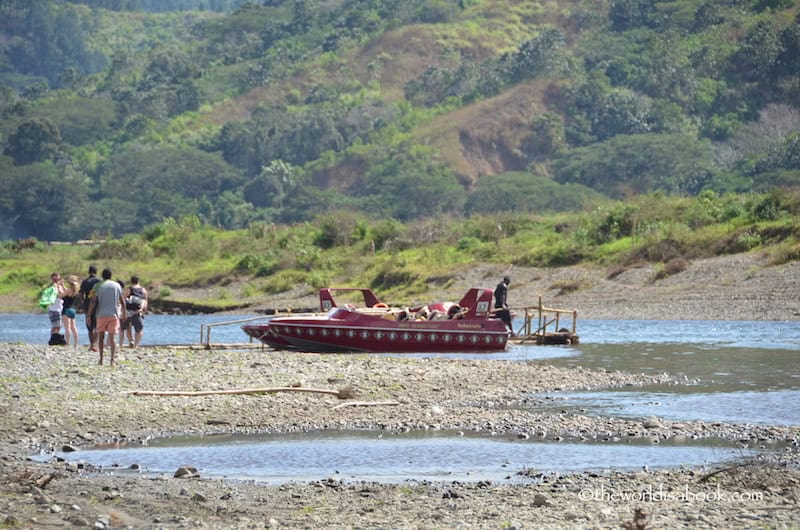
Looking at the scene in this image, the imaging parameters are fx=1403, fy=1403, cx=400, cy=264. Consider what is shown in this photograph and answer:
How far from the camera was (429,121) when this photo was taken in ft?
526

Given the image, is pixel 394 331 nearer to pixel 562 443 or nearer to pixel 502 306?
pixel 502 306

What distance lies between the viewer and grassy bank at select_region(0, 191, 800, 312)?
61.3 meters

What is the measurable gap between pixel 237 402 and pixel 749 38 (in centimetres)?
12655

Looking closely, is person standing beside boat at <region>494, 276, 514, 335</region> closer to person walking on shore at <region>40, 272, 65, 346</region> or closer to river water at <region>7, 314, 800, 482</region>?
river water at <region>7, 314, 800, 482</region>

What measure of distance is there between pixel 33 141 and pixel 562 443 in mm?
147629

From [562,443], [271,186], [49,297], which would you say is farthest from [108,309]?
[271,186]

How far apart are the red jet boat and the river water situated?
19.5 inches

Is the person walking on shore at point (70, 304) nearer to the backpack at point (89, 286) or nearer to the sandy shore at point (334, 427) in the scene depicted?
the backpack at point (89, 286)

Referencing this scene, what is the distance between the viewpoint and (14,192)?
144125 millimetres

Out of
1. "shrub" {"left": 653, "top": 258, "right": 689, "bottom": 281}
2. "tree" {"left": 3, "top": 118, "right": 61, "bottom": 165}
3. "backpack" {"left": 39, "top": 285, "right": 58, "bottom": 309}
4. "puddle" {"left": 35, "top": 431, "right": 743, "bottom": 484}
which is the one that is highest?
"tree" {"left": 3, "top": 118, "right": 61, "bottom": 165}

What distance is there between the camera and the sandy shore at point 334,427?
14.9m

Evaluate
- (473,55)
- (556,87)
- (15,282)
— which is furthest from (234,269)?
(473,55)

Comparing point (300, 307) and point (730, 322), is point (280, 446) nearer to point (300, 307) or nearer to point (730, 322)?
point (730, 322)

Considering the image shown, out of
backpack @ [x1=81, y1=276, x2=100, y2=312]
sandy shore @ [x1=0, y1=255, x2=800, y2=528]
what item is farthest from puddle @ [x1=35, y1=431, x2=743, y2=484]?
backpack @ [x1=81, y1=276, x2=100, y2=312]
